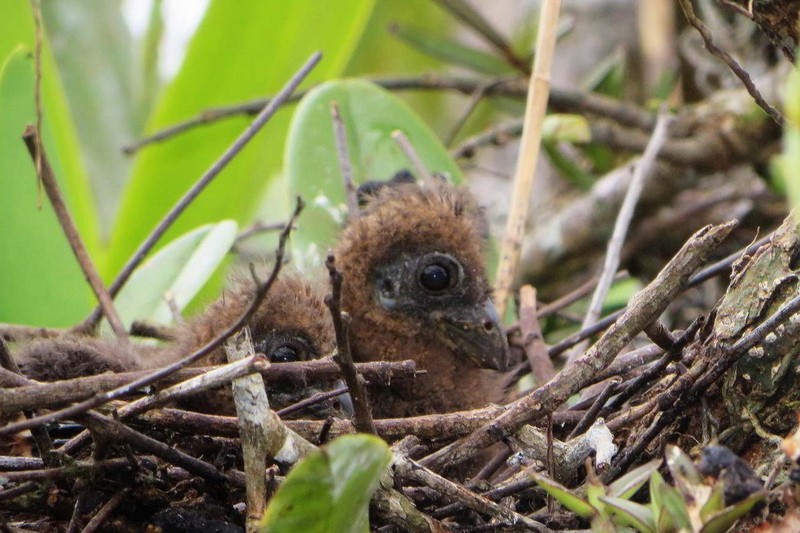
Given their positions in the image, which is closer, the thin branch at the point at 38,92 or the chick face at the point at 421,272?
the thin branch at the point at 38,92

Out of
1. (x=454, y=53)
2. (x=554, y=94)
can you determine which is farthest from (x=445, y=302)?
(x=454, y=53)

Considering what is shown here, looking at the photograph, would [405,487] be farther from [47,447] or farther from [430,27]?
[430,27]

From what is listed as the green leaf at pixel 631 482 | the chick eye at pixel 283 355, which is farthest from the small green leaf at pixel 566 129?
the green leaf at pixel 631 482

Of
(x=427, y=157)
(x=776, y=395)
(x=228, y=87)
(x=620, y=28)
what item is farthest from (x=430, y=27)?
(x=776, y=395)

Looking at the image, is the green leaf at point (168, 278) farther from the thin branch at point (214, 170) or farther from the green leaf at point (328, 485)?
the green leaf at point (328, 485)

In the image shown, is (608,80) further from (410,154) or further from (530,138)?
(530,138)
